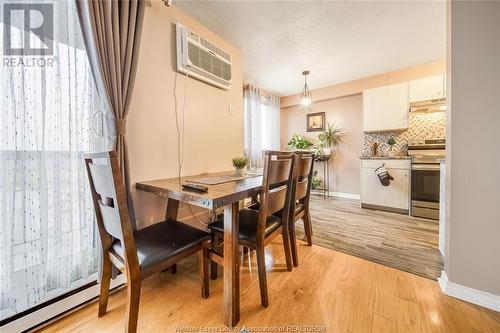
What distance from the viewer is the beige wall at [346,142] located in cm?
402

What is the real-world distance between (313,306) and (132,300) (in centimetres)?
104

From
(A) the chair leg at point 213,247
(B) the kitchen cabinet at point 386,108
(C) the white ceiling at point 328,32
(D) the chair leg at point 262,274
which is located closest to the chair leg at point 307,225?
(D) the chair leg at point 262,274

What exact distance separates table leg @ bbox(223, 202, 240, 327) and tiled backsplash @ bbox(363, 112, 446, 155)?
3691 mm

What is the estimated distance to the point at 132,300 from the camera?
904 millimetres

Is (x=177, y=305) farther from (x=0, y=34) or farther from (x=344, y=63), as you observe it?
(x=344, y=63)

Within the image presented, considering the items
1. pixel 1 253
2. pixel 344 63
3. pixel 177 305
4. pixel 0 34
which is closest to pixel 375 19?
pixel 344 63

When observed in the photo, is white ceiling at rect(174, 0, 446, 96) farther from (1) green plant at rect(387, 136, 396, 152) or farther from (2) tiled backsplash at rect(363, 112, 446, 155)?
(1) green plant at rect(387, 136, 396, 152)

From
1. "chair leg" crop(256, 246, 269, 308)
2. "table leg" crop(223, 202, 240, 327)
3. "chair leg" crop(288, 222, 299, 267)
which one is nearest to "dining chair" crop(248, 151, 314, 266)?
"chair leg" crop(288, 222, 299, 267)

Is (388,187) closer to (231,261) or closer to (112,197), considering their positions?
(231,261)

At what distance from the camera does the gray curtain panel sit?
1.15 metres

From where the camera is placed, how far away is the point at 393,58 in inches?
115

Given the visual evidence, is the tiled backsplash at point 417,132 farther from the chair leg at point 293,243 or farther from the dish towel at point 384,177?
the chair leg at point 293,243

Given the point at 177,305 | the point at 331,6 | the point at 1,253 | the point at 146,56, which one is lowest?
the point at 177,305

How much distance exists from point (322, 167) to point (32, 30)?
455 centimetres
